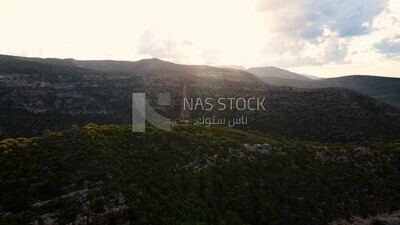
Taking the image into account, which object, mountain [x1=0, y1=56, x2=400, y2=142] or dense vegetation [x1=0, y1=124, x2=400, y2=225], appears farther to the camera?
mountain [x1=0, y1=56, x2=400, y2=142]

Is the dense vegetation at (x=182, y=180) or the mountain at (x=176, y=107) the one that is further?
the mountain at (x=176, y=107)

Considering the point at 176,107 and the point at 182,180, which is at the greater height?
the point at 182,180

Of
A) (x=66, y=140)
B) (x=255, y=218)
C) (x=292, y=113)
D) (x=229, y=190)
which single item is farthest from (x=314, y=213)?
(x=292, y=113)

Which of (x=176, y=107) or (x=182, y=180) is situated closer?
(x=182, y=180)

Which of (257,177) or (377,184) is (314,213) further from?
(377,184)
